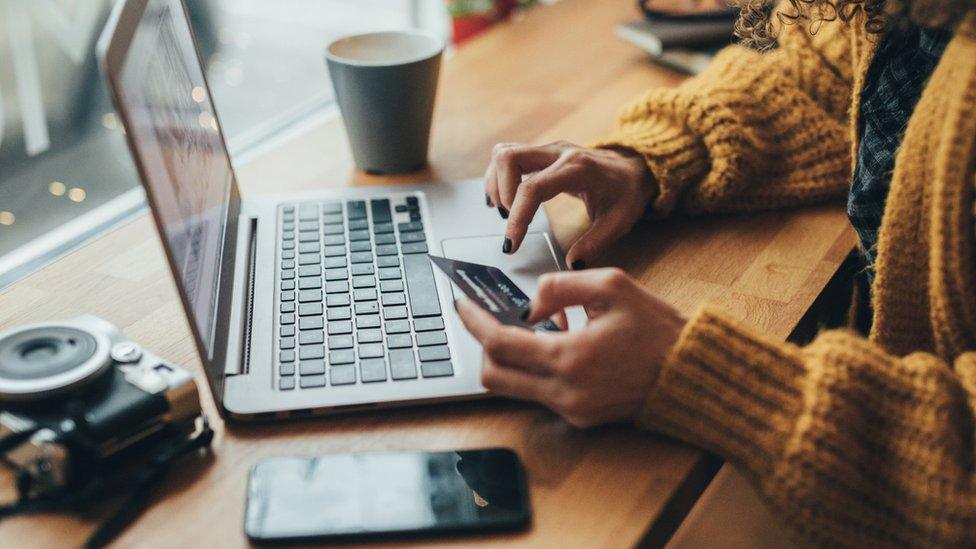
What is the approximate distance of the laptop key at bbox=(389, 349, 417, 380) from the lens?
61 cm

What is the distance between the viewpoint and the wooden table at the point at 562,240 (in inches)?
20.8

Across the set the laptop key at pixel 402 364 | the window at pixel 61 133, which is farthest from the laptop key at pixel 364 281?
the window at pixel 61 133

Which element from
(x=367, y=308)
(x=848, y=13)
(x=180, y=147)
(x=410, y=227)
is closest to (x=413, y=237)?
(x=410, y=227)

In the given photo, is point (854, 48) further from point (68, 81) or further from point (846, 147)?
point (68, 81)

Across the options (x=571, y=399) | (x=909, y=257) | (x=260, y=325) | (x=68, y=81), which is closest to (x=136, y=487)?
(x=260, y=325)

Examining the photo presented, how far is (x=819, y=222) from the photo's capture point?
86 cm

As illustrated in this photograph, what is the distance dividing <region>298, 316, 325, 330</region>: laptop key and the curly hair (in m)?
0.51

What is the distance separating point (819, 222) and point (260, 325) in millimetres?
568

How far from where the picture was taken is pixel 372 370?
62 centimetres

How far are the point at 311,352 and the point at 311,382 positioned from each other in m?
0.03

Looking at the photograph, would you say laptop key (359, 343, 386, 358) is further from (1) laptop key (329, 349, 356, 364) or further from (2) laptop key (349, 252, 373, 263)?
(2) laptop key (349, 252, 373, 263)

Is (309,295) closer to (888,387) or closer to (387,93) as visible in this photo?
(387,93)

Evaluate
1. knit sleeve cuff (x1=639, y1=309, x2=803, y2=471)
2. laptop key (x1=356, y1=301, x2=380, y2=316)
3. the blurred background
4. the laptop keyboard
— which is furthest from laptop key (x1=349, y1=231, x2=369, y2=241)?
knit sleeve cuff (x1=639, y1=309, x2=803, y2=471)

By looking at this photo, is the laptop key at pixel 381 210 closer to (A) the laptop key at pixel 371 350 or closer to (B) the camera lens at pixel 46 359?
(A) the laptop key at pixel 371 350
